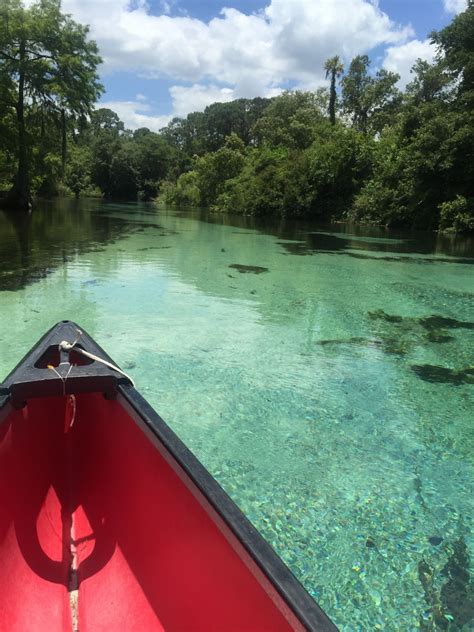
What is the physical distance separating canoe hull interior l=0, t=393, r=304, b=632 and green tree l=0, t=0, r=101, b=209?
26793 millimetres

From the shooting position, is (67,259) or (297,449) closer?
(297,449)

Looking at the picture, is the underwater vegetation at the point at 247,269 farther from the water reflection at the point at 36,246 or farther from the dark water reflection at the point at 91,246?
the water reflection at the point at 36,246

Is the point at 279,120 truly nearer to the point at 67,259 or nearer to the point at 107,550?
the point at 67,259

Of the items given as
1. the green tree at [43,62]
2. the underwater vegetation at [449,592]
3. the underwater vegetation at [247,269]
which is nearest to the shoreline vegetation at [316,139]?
the green tree at [43,62]

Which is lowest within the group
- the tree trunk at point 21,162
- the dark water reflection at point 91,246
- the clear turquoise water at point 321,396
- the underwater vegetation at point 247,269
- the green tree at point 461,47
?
the clear turquoise water at point 321,396

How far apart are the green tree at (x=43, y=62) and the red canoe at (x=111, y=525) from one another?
26730 mm

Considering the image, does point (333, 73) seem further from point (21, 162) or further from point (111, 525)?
point (111, 525)

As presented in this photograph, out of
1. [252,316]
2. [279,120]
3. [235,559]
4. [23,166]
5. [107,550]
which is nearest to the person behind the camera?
[235,559]

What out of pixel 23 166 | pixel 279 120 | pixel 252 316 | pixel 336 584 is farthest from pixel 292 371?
pixel 279 120

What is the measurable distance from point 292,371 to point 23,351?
9.92ft

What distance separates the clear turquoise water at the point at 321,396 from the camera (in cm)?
262

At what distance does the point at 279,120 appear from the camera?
49.7 meters

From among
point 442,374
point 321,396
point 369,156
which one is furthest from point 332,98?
point 321,396

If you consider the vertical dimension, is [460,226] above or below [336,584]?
above
